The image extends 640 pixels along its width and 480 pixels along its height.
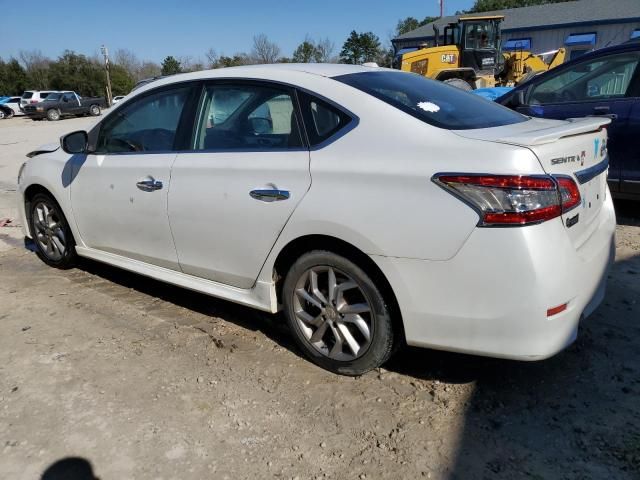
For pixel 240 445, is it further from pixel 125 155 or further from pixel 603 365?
pixel 125 155

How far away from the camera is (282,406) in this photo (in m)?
2.77

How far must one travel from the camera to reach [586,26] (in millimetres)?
35719

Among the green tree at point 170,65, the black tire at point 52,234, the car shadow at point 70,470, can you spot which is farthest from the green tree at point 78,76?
the car shadow at point 70,470

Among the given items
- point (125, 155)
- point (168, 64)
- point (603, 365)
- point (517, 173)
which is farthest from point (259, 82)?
point (168, 64)

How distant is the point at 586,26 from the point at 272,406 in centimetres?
4028

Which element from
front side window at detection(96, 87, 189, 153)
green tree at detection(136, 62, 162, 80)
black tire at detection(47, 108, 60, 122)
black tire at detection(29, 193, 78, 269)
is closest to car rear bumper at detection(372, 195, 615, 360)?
front side window at detection(96, 87, 189, 153)

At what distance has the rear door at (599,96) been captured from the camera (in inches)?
201

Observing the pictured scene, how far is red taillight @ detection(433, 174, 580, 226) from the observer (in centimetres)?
225

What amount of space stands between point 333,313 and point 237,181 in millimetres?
913

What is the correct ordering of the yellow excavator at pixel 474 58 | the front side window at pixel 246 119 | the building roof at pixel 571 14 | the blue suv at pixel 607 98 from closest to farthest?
the front side window at pixel 246 119
the blue suv at pixel 607 98
the yellow excavator at pixel 474 58
the building roof at pixel 571 14

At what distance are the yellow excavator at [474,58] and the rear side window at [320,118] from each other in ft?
40.5

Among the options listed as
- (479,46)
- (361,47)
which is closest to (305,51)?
(361,47)

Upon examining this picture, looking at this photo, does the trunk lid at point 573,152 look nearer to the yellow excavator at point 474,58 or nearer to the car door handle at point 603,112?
the car door handle at point 603,112

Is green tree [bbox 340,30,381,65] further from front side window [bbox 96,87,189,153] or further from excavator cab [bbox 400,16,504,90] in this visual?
front side window [bbox 96,87,189,153]
